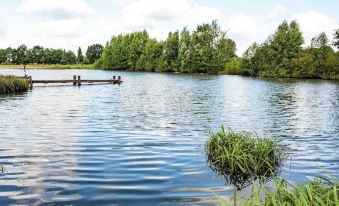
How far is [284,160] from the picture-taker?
11.3 metres

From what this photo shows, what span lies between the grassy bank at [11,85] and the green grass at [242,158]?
28278 millimetres

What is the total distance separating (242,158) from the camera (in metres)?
9.72

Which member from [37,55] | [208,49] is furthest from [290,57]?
[37,55]

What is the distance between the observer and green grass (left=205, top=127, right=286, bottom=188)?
31.4ft

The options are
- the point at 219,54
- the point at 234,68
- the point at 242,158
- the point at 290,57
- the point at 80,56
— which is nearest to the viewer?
the point at 242,158

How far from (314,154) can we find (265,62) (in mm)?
85917

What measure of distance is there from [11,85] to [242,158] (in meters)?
31.4

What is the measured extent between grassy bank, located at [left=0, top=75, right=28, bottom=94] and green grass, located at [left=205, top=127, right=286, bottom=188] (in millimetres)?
28278

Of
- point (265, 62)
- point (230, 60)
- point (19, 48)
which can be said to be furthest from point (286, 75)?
point (19, 48)

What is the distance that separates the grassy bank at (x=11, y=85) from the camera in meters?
34.3

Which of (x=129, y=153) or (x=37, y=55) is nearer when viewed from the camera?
(x=129, y=153)

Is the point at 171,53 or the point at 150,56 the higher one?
the point at 171,53

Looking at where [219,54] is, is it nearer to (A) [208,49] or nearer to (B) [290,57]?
(A) [208,49]

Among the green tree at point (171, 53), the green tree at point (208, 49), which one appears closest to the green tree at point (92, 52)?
the green tree at point (171, 53)
